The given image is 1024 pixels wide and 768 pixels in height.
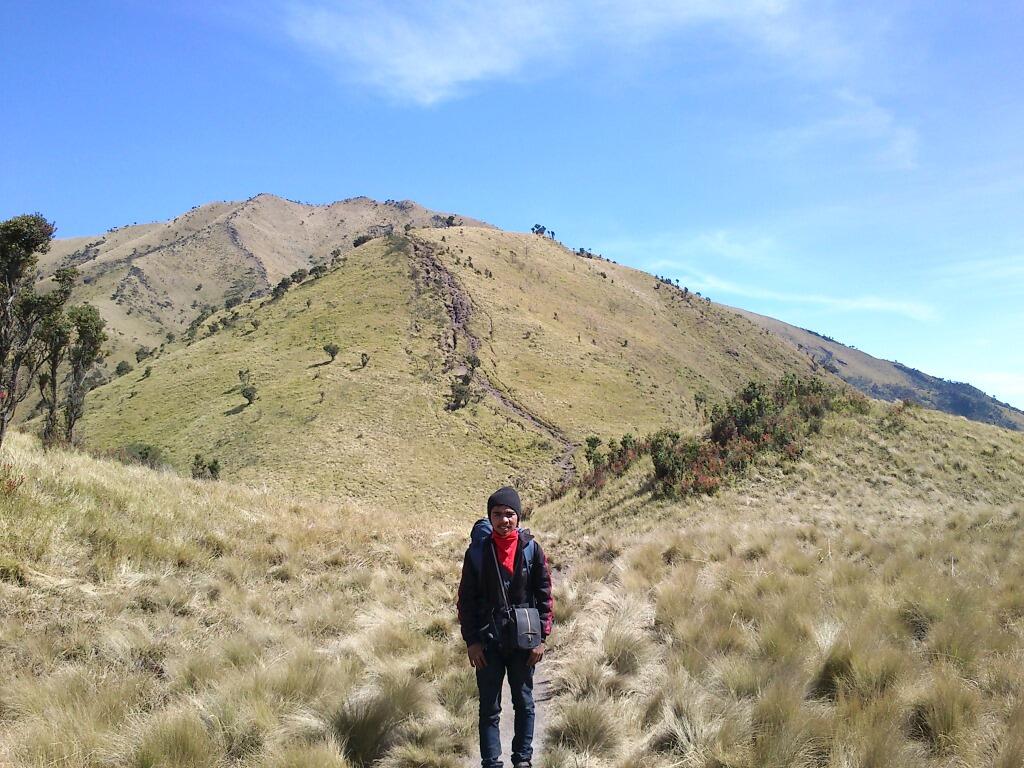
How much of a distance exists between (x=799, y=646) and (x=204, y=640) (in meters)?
6.35

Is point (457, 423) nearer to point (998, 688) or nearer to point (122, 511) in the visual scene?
point (122, 511)

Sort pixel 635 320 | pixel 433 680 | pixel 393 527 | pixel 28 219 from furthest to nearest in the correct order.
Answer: pixel 635 320 < pixel 393 527 < pixel 28 219 < pixel 433 680

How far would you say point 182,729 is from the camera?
3697mm

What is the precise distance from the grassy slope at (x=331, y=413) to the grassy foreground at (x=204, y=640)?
28104 mm

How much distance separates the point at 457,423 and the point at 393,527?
118ft

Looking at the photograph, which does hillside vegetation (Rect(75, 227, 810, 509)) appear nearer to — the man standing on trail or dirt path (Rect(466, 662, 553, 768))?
dirt path (Rect(466, 662, 553, 768))

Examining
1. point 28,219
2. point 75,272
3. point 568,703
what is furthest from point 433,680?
point 75,272

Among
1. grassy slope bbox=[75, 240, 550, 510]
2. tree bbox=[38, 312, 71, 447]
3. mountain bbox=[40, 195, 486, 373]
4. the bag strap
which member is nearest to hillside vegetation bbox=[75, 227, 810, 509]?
grassy slope bbox=[75, 240, 550, 510]

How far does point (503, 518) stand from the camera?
435 centimetres

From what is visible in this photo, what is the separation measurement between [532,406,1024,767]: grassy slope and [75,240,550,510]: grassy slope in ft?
96.6

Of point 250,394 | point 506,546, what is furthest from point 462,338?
point 506,546

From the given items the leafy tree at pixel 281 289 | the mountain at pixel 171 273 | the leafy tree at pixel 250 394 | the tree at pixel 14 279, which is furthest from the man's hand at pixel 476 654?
the mountain at pixel 171 273

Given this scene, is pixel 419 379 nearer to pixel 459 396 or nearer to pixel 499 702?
pixel 459 396

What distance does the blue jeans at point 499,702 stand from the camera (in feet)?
13.4
